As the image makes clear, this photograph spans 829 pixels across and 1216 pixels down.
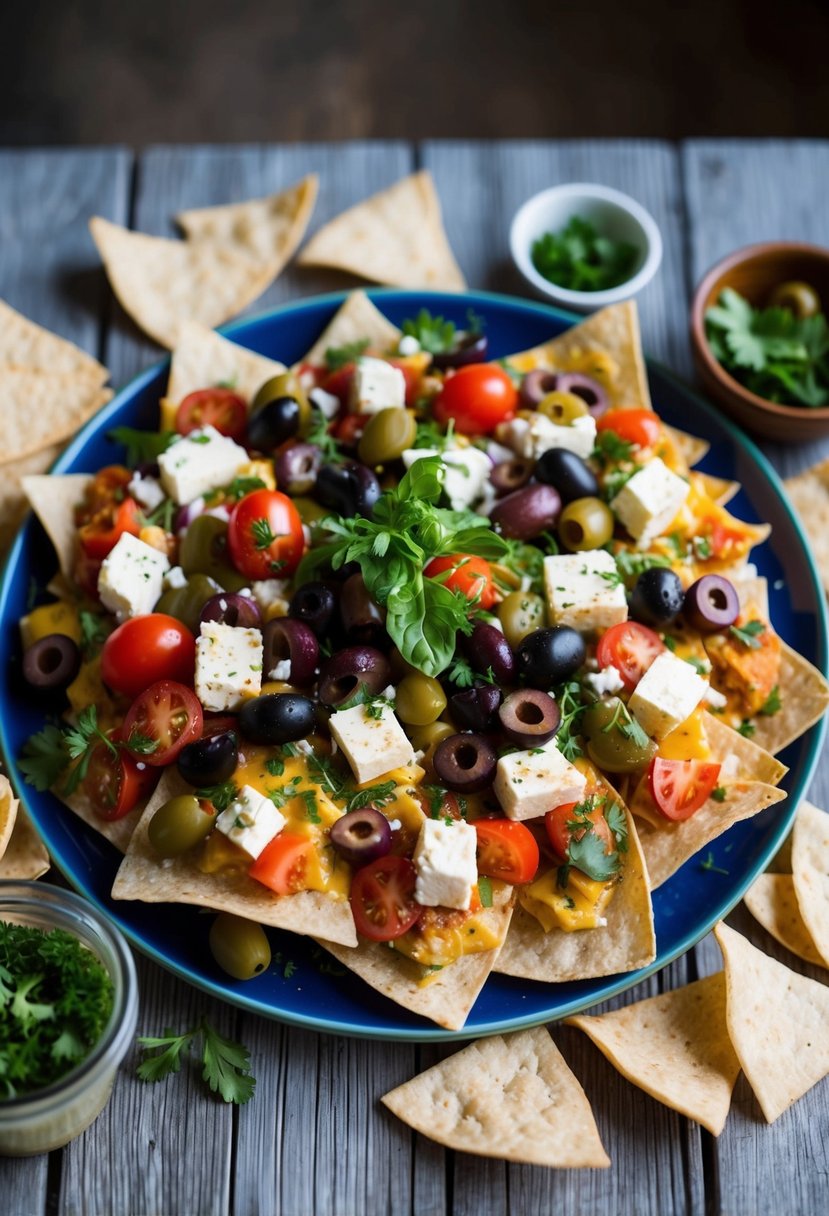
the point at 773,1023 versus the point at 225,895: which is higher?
the point at 225,895

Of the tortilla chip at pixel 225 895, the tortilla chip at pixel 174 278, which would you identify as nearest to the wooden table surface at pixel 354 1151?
the tortilla chip at pixel 225 895

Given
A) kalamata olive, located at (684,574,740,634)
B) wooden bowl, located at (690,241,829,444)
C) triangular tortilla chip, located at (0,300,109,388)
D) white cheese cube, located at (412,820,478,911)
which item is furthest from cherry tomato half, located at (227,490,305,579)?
wooden bowl, located at (690,241,829,444)

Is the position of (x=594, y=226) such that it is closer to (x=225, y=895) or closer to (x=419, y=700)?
(x=419, y=700)

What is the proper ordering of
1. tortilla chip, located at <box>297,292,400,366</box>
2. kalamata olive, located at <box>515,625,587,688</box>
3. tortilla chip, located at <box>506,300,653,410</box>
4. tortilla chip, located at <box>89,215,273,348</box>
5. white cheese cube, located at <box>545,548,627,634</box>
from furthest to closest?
tortilla chip, located at <box>89,215,273,348</box> → tortilla chip, located at <box>297,292,400,366</box> → tortilla chip, located at <box>506,300,653,410</box> → white cheese cube, located at <box>545,548,627,634</box> → kalamata olive, located at <box>515,625,587,688</box>

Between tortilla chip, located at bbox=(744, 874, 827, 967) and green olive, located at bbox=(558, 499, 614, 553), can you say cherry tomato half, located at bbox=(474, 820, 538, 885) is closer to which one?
tortilla chip, located at bbox=(744, 874, 827, 967)

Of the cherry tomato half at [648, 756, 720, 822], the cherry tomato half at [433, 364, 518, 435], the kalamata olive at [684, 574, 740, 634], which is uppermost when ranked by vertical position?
the cherry tomato half at [433, 364, 518, 435]

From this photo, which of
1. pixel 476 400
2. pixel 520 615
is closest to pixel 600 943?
pixel 520 615
